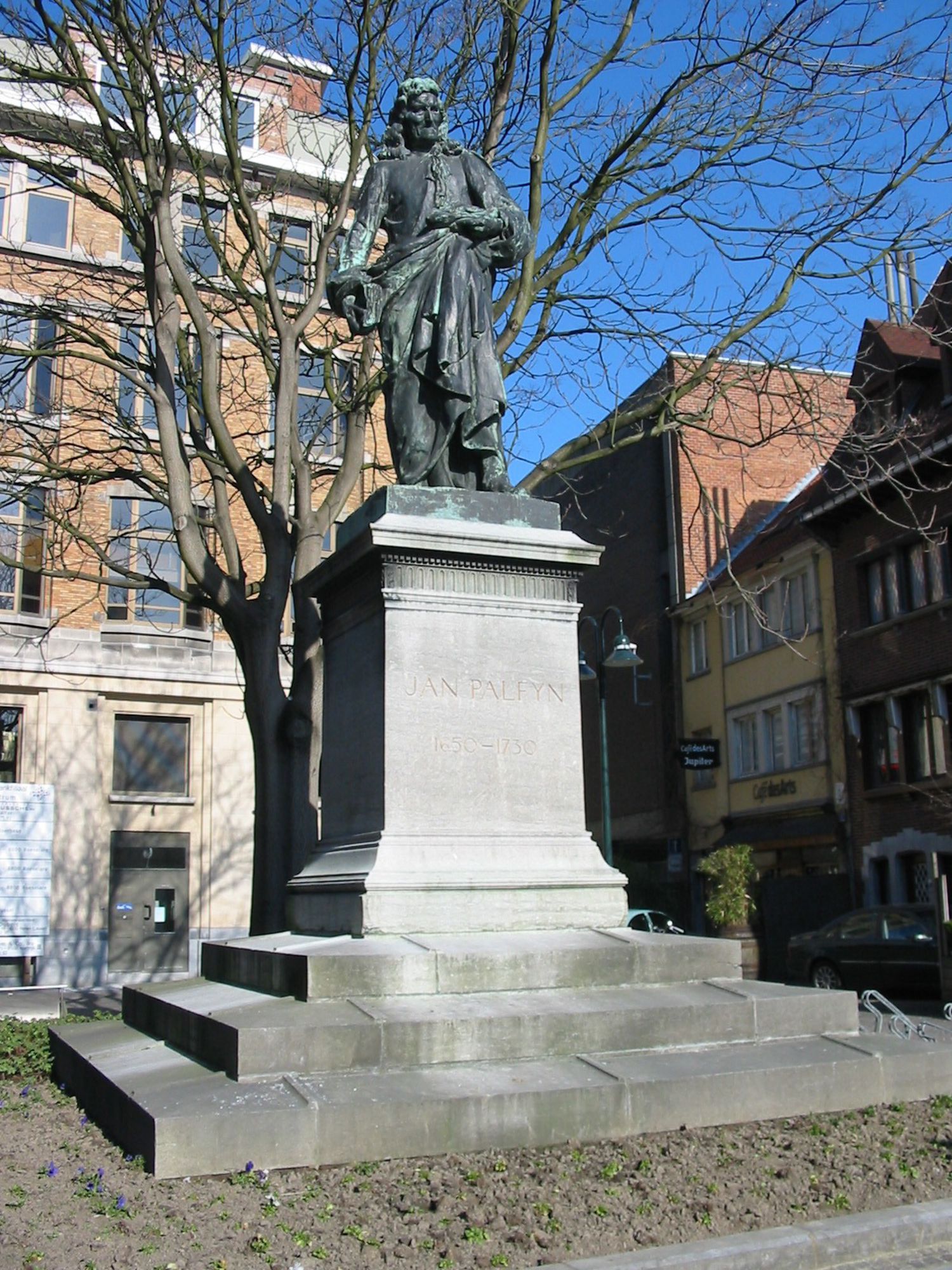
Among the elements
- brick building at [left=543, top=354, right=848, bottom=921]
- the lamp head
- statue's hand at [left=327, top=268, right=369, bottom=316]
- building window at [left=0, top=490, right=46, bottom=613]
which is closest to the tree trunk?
statue's hand at [left=327, top=268, right=369, bottom=316]

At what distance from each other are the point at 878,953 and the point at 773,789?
1441 cm

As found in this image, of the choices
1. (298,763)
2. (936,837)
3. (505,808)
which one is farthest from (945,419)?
(505,808)

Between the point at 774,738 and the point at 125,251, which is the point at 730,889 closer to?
the point at 774,738

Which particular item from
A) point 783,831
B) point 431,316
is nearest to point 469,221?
point 431,316

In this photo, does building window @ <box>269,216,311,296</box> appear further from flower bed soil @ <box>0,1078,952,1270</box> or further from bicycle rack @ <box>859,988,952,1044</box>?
flower bed soil @ <box>0,1078,952,1270</box>

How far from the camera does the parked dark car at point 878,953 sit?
19625 mm

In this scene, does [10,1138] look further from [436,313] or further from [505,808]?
[436,313]

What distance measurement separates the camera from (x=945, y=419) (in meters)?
27.0

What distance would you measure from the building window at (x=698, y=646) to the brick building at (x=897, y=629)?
23.9 feet

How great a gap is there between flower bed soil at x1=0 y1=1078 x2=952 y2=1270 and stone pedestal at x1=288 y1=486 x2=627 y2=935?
1.93 m

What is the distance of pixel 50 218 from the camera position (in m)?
31.7

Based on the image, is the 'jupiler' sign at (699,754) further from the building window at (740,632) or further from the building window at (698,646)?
the building window at (698,646)

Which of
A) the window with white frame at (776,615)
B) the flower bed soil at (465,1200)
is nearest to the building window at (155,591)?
the window with white frame at (776,615)

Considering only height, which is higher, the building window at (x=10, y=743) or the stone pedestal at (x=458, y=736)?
the building window at (x=10, y=743)
